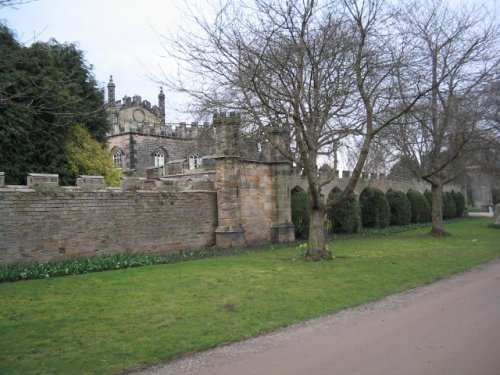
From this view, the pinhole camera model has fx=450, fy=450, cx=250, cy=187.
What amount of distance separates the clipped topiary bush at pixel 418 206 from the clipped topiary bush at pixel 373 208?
5315 millimetres

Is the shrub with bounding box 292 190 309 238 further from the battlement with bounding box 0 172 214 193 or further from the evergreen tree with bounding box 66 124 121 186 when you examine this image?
the evergreen tree with bounding box 66 124 121 186

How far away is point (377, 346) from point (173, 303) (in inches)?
145

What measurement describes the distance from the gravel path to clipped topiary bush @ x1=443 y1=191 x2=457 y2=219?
30854 mm

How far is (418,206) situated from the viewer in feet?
105

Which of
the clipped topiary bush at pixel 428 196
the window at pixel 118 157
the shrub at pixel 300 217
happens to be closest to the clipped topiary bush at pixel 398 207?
the clipped topiary bush at pixel 428 196

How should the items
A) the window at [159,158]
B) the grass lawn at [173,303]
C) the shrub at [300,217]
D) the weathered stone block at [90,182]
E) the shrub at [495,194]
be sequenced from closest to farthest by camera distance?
1. the grass lawn at [173,303]
2. the weathered stone block at [90,182]
3. the shrub at [300,217]
4. the window at [159,158]
5. the shrub at [495,194]

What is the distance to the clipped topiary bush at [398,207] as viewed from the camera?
95.9 feet

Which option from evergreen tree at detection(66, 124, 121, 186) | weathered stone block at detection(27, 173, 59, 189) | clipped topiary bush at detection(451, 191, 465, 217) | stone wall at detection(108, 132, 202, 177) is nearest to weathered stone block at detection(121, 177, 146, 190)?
weathered stone block at detection(27, 173, 59, 189)

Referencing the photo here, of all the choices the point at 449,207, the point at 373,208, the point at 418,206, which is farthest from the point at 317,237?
the point at 449,207

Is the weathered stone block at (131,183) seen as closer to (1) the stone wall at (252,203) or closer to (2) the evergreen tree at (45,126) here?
(1) the stone wall at (252,203)

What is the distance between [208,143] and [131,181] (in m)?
2.79

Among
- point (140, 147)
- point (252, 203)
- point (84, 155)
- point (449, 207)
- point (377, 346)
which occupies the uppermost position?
point (140, 147)

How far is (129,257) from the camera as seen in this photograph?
13203 millimetres

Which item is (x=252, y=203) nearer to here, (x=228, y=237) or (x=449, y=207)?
(x=228, y=237)
